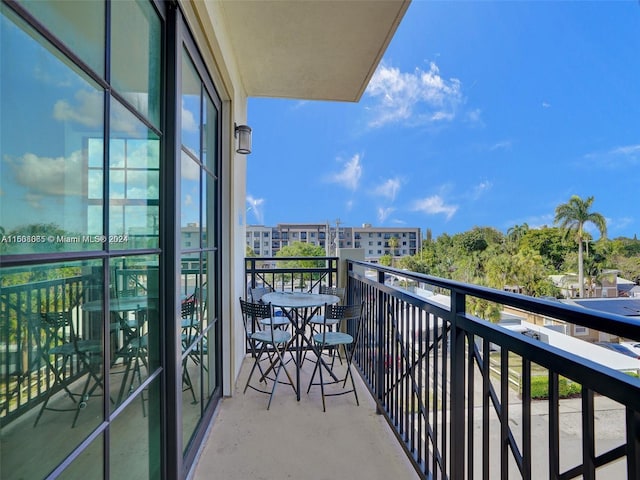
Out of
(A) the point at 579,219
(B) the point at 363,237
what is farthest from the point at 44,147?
(B) the point at 363,237

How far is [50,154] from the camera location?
0.71 m

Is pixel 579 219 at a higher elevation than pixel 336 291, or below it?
higher

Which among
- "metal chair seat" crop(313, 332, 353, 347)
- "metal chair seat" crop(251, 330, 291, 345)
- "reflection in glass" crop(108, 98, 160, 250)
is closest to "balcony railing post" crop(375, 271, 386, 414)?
"metal chair seat" crop(313, 332, 353, 347)

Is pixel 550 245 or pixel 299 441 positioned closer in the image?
pixel 299 441

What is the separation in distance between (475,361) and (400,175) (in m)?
61.1

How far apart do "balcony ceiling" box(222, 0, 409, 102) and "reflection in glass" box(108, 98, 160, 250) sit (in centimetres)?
134

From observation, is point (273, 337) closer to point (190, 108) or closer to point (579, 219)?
point (190, 108)

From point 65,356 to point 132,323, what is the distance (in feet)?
1.17

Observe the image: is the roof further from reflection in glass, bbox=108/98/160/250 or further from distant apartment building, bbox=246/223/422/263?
distant apartment building, bbox=246/223/422/263

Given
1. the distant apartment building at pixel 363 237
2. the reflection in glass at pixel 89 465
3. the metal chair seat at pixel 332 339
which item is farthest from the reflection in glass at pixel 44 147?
the distant apartment building at pixel 363 237

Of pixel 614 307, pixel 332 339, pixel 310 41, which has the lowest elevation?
Result: pixel 332 339

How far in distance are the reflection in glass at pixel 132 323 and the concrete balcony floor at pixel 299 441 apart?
0.92 metres

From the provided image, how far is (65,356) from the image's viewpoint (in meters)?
0.77

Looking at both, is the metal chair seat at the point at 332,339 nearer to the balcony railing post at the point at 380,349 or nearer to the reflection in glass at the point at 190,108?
the balcony railing post at the point at 380,349
